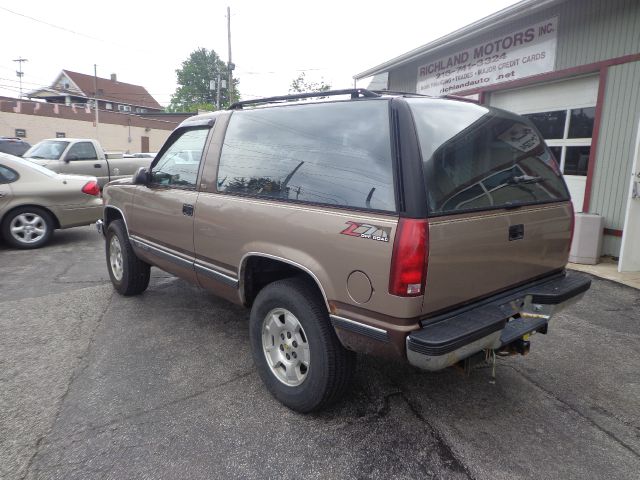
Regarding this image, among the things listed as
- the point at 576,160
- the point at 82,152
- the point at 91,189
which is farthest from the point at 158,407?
the point at 82,152

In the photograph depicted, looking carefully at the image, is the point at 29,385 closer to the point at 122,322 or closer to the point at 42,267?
the point at 122,322

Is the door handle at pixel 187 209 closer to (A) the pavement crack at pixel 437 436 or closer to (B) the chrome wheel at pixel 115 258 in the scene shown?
(B) the chrome wheel at pixel 115 258

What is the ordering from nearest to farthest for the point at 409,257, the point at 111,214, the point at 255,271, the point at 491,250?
the point at 409,257 < the point at 491,250 < the point at 255,271 < the point at 111,214

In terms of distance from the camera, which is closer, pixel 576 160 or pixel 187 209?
pixel 187 209

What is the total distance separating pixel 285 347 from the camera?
2.93 m

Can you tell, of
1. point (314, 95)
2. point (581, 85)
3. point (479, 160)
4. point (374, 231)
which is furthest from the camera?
point (581, 85)

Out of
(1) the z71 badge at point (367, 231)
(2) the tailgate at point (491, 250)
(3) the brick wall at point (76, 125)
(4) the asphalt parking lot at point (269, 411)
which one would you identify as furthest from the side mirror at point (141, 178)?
(3) the brick wall at point (76, 125)

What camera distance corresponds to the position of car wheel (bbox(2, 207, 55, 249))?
23.8ft

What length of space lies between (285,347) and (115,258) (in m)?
3.16

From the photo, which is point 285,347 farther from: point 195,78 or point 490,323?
point 195,78

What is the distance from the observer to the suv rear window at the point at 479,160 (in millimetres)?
2416

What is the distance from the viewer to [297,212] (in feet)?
8.92

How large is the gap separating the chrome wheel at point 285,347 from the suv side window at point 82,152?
1100cm

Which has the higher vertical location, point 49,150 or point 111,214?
point 49,150
